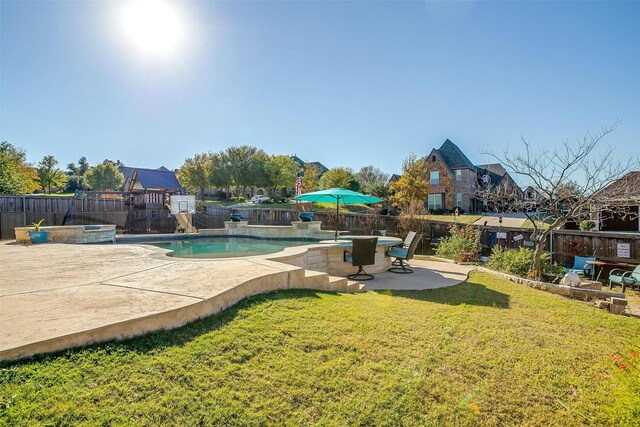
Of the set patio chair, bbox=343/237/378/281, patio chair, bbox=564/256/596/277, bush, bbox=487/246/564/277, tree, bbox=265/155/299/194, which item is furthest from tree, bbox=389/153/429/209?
patio chair, bbox=343/237/378/281

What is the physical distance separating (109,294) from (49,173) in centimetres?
6308

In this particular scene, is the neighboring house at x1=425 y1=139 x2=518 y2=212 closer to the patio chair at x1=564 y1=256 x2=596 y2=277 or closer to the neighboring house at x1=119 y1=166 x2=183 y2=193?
the patio chair at x1=564 y1=256 x2=596 y2=277

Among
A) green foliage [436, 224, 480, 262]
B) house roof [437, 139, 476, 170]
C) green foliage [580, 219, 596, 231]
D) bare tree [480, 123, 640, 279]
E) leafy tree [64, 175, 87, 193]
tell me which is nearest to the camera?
bare tree [480, 123, 640, 279]

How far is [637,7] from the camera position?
8734 mm

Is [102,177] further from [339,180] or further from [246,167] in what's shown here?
[339,180]

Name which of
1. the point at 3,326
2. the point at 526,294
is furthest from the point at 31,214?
the point at 526,294

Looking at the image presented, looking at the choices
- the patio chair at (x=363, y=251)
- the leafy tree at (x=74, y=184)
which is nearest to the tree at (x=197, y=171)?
the leafy tree at (x=74, y=184)

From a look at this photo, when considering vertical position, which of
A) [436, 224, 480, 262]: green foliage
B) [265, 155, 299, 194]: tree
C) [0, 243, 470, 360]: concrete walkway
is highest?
[265, 155, 299, 194]: tree

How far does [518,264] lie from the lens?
9789 mm

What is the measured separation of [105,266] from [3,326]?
3.60 m

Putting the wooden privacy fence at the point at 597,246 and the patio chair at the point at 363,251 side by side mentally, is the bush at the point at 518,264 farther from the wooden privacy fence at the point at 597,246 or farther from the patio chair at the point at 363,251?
the patio chair at the point at 363,251

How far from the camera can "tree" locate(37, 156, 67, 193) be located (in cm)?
5050

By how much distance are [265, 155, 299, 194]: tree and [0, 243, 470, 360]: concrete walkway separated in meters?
35.6

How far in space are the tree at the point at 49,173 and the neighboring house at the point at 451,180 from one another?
5806cm
